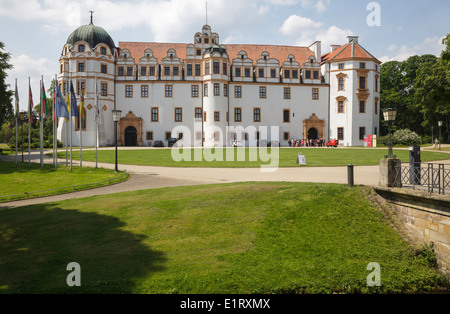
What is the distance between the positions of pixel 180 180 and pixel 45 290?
11.7 metres

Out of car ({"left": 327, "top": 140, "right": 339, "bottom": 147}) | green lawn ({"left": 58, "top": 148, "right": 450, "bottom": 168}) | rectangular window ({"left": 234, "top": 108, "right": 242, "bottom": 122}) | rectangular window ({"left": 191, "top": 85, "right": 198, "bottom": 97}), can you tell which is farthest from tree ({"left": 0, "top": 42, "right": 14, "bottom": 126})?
car ({"left": 327, "top": 140, "right": 339, "bottom": 147})

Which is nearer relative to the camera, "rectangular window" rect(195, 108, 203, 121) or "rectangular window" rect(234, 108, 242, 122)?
"rectangular window" rect(195, 108, 203, 121)

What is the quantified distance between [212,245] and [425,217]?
6.97 meters

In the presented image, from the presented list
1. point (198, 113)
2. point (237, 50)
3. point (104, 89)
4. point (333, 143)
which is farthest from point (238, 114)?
point (104, 89)

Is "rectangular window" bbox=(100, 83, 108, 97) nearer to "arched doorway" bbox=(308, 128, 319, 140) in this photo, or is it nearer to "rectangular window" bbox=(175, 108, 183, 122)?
"rectangular window" bbox=(175, 108, 183, 122)

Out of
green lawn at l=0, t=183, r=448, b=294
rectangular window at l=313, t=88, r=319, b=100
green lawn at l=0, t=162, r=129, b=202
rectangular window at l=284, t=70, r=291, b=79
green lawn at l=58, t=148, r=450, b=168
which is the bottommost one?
green lawn at l=0, t=183, r=448, b=294

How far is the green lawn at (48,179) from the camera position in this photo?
1595 centimetres

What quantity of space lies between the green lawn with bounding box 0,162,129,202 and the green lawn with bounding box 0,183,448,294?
3.45 meters

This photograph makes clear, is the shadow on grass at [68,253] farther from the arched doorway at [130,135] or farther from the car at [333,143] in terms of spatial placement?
the car at [333,143]

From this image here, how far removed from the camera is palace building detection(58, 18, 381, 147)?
5325 cm

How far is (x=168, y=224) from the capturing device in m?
10.9

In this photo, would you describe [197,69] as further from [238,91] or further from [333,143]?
[333,143]

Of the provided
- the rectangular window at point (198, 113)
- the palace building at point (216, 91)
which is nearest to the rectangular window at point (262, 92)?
the palace building at point (216, 91)

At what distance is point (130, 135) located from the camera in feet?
184
